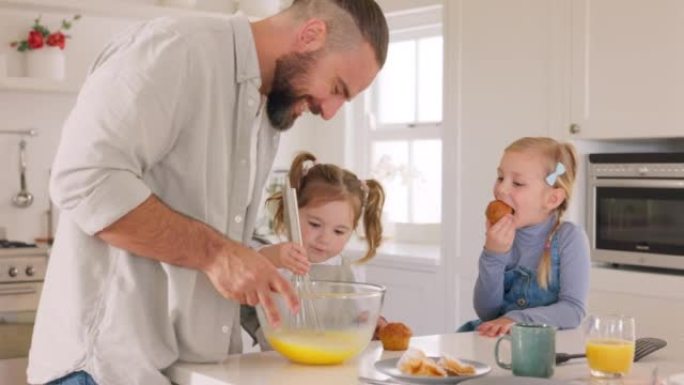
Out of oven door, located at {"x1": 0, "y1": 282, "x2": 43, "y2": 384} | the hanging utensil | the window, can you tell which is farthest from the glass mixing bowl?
the window

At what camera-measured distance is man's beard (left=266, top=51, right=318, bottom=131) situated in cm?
189

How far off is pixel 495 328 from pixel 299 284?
1.71ft

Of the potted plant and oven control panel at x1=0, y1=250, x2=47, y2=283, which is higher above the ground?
the potted plant

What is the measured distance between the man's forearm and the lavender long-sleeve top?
85cm

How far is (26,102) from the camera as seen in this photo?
4.64 m

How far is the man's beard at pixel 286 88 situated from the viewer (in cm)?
189

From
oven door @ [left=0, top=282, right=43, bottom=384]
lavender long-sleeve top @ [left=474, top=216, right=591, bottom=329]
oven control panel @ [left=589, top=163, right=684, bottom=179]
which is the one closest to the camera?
lavender long-sleeve top @ [left=474, top=216, right=591, bottom=329]

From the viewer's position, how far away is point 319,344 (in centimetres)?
177

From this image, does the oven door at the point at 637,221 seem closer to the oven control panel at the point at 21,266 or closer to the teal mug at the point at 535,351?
the teal mug at the point at 535,351

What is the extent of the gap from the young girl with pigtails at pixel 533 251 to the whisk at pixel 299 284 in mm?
536

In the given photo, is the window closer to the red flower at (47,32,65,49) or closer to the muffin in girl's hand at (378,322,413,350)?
the red flower at (47,32,65,49)

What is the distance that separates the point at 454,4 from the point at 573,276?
89.6 inches

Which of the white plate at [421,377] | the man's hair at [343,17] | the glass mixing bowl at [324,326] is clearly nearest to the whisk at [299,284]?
the glass mixing bowl at [324,326]

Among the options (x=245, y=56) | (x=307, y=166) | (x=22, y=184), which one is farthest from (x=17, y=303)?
(x=245, y=56)
